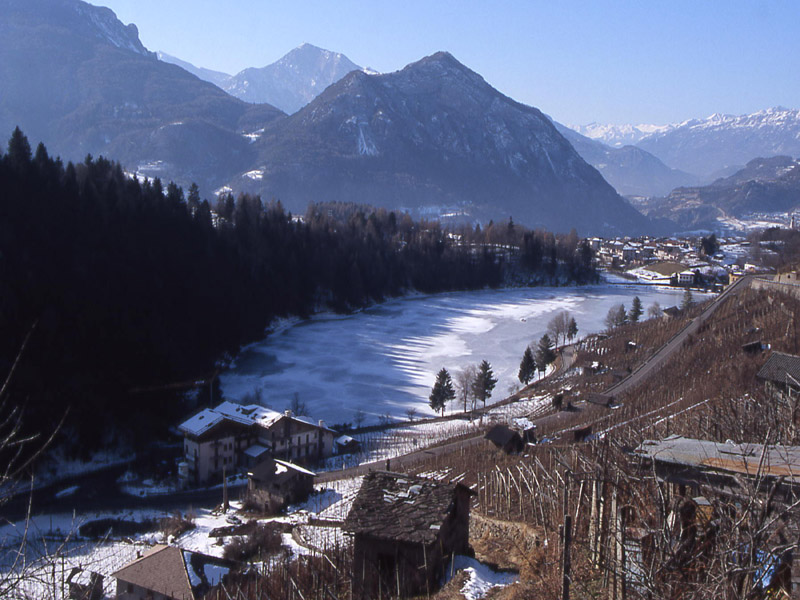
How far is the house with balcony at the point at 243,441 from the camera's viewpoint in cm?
2127

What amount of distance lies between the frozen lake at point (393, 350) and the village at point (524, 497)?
3597mm

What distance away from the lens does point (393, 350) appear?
38.6 meters

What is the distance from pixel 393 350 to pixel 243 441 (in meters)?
17.1

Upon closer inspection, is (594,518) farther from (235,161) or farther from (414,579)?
(235,161)

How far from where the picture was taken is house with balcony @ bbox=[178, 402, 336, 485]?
21.3m

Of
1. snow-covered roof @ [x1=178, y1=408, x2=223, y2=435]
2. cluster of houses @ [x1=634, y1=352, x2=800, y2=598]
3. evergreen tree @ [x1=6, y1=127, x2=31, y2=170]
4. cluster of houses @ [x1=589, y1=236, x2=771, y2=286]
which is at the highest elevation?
evergreen tree @ [x1=6, y1=127, x2=31, y2=170]

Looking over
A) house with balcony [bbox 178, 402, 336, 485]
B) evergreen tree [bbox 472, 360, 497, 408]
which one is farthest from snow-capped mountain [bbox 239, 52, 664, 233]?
house with balcony [bbox 178, 402, 336, 485]

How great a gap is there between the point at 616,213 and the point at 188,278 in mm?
156539

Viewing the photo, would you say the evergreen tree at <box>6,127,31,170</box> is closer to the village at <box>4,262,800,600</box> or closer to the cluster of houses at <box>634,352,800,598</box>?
the village at <box>4,262,800,600</box>

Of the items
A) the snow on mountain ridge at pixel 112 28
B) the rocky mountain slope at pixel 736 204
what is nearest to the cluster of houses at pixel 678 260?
the rocky mountain slope at pixel 736 204

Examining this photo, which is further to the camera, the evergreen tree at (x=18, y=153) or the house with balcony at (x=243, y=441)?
the evergreen tree at (x=18, y=153)

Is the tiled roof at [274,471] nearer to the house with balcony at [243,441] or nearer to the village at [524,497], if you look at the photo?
the village at [524,497]

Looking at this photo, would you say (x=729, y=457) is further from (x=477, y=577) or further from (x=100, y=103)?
(x=100, y=103)

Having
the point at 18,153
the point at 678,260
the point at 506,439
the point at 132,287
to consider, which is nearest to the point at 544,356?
the point at 506,439
